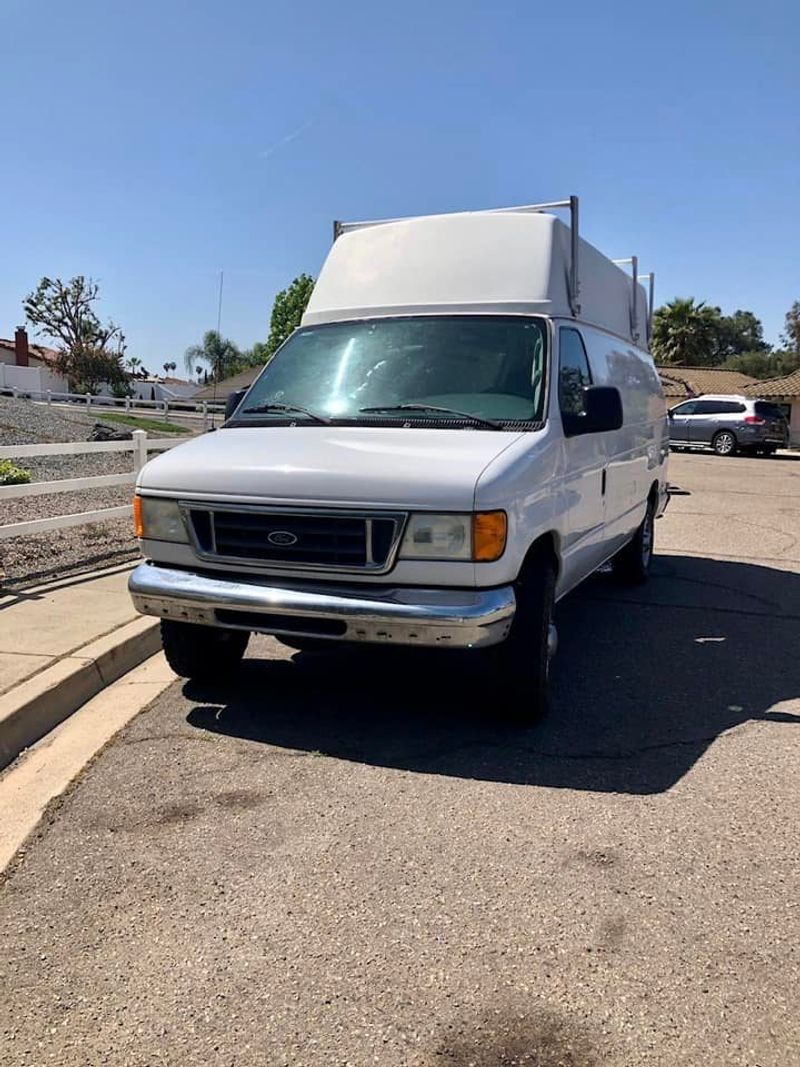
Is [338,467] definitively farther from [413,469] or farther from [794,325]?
[794,325]

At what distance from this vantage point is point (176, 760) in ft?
14.2

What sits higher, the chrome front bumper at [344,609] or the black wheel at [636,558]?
the chrome front bumper at [344,609]

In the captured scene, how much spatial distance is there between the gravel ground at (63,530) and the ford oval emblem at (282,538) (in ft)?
12.8

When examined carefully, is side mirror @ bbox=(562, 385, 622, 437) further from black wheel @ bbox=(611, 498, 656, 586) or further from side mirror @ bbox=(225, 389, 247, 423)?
black wheel @ bbox=(611, 498, 656, 586)

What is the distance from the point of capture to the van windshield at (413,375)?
194 inches

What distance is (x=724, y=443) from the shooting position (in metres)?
28.5

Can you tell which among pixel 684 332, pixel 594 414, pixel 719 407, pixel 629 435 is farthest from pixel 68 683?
pixel 684 332

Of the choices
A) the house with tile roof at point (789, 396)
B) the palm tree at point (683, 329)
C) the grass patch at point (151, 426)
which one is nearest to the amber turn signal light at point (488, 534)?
the grass patch at point (151, 426)

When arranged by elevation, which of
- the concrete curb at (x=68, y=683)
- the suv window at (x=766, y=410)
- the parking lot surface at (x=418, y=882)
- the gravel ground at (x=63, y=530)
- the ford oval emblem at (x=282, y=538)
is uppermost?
the suv window at (x=766, y=410)

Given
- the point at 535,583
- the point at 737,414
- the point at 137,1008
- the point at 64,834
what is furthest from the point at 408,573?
the point at 737,414

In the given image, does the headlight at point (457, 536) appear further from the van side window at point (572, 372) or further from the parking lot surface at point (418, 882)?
the van side window at point (572, 372)

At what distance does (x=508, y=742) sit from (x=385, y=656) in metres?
1.56

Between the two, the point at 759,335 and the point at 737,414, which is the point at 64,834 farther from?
the point at 759,335

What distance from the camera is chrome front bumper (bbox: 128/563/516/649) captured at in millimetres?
4062
